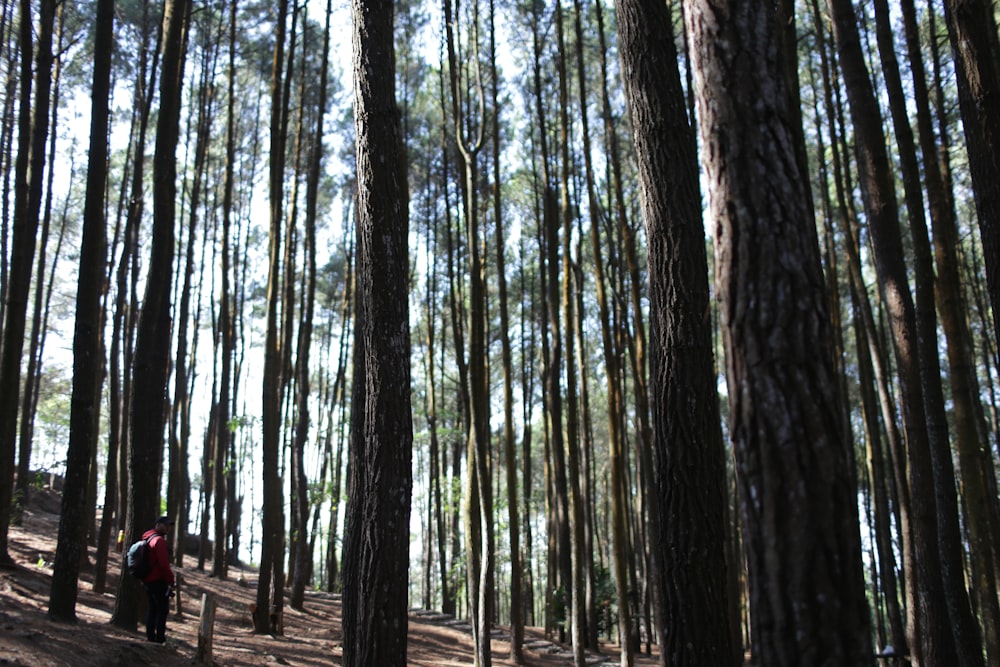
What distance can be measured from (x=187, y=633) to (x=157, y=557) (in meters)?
2.36

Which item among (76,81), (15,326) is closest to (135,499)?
(15,326)

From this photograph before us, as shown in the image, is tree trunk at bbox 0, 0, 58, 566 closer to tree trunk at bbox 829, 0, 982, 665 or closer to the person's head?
the person's head

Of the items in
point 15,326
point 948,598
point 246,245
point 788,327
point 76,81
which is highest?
point 76,81

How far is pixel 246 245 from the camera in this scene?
20375 mm

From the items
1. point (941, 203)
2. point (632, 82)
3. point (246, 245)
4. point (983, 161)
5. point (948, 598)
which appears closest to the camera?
point (632, 82)

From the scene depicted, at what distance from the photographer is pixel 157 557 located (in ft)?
24.9

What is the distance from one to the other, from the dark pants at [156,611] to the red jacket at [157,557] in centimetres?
10

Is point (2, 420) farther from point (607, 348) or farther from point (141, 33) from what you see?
point (141, 33)

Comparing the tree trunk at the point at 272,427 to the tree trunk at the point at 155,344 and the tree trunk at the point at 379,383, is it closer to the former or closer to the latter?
the tree trunk at the point at 155,344

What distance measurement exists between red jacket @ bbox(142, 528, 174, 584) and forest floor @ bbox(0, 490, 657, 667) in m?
0.59

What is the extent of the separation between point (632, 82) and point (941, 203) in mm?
3782

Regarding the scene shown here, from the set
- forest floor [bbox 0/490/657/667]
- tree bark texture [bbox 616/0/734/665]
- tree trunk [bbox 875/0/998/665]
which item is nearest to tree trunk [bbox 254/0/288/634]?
forest floor [bbox 0/490/657/667]

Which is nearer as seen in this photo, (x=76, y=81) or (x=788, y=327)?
(x=788, y=327)

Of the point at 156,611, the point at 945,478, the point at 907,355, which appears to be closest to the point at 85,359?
the point at 156,611
